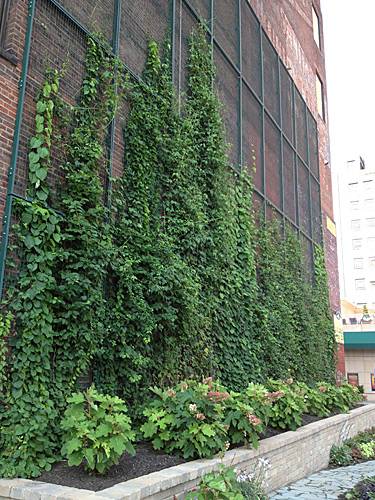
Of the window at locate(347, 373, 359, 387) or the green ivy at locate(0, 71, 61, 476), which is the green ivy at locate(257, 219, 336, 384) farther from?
the window at locate(347, 373, 359, 387)

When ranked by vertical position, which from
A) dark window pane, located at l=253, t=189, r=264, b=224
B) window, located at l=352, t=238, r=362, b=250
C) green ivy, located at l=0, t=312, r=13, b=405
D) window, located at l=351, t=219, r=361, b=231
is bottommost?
green ivy, located at l=0, t=312, r=13, b=405

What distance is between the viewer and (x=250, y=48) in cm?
1441

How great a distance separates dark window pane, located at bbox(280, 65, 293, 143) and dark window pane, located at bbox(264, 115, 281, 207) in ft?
4.10

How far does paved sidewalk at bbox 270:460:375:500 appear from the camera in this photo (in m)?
6.73

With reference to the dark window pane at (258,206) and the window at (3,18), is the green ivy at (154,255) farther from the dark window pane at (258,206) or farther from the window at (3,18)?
the dark window pane at (258,206)

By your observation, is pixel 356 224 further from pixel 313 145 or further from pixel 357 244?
pixel 313 145

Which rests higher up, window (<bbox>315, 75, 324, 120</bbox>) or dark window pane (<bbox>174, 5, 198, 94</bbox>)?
window (<bbox>315, 75, 324, 120</bbox>)

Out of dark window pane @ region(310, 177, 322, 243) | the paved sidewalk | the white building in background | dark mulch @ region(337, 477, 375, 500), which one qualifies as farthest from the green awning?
the white building in background

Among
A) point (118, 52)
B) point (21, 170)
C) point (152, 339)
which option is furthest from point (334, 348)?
point (21, 170)

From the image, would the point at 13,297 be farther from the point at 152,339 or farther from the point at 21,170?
the point at 152,339

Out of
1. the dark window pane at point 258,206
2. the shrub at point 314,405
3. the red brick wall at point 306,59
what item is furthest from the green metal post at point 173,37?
the shrub at point 314,405

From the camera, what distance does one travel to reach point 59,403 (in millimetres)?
5855

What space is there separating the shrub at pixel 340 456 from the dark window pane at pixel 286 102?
1040 cm

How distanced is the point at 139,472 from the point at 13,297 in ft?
7.79
